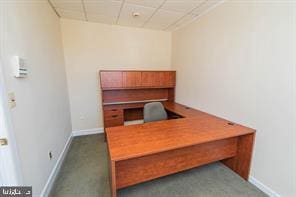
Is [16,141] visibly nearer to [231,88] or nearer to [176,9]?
[231,88]

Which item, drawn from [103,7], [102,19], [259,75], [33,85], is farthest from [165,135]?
[102,19]

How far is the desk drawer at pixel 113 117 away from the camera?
123 inches

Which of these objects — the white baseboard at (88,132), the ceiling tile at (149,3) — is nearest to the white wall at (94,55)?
the white baseboard at (88,132)

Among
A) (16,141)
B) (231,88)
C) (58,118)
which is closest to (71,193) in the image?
(16,141)

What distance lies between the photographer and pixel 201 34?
9.05 ft

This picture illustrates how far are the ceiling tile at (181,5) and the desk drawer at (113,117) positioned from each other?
7.29 feet

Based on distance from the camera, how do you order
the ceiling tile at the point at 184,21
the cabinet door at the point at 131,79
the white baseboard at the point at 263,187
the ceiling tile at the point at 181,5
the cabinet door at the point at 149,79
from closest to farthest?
the white baseboard at the point at 263,187
the ceiling tile at the point at 181,5
the ceiling tile at the point at 184,21
the cabinet door at the point at 131,79
the cabinet door at the point at 149,79

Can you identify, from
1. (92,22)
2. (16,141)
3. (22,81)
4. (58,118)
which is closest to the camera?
(16,141)

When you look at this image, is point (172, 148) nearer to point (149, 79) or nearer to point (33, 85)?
point (33, 85)

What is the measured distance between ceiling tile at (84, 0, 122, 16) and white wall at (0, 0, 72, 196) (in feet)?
2.06

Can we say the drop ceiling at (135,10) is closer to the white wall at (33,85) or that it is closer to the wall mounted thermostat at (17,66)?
the white wall at (33,85)

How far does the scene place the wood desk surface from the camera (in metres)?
1.43

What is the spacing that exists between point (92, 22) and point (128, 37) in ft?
2.80

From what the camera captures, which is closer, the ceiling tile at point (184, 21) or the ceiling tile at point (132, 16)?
the ceiling tile at point (132, 16)
